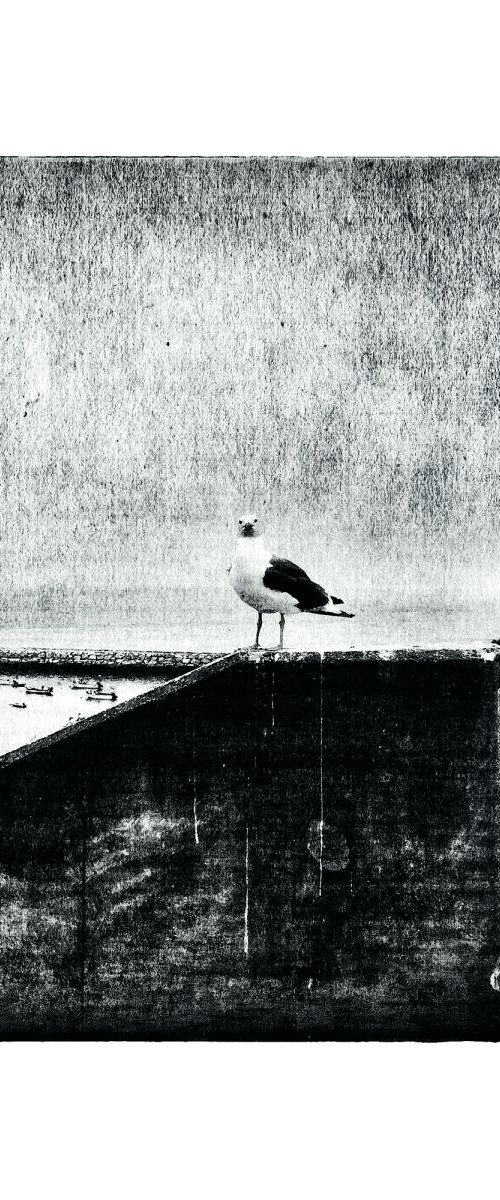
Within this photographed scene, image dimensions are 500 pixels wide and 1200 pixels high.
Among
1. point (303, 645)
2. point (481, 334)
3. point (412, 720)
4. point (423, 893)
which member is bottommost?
point (423, 893)

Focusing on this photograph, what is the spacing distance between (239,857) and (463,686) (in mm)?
1100

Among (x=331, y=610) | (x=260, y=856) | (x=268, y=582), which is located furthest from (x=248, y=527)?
(x=260, y=856)

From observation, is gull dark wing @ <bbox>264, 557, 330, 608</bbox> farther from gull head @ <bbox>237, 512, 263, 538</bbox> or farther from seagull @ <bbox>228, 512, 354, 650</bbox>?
gull head @ <bbox>237, 512, 263, 538</bbox>

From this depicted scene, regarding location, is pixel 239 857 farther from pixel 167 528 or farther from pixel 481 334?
pixel 481 334

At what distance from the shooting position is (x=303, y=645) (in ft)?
15.2

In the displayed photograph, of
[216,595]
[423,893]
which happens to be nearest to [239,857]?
[423,893]

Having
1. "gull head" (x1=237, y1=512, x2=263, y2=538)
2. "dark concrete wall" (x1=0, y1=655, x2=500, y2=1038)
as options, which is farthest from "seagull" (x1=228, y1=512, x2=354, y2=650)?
"dark concrete wall" (x1=0, y1=655, x2=500, y2=1038)

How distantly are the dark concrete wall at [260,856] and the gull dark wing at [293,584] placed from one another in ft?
0.81

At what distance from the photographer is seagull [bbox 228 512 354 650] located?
4.59 meters

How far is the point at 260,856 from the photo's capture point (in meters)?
4.45

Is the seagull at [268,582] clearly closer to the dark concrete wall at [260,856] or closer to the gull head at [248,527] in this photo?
the gull head at [248,527]
